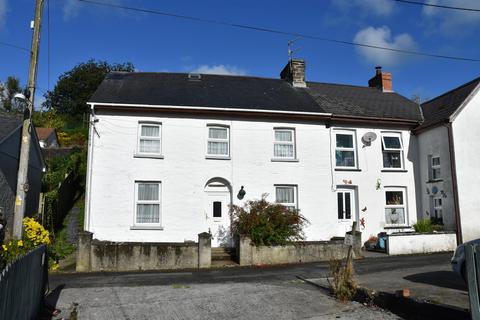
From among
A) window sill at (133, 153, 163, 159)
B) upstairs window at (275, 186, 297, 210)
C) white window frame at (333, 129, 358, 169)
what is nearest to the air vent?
window sill at (133, 153, 163, 159)

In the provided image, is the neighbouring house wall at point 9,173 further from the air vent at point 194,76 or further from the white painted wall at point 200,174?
the air vent at point 194,76

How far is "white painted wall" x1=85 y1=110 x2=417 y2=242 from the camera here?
15586 millimetres

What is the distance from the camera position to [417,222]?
57.9 ft

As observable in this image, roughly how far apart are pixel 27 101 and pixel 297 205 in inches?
428

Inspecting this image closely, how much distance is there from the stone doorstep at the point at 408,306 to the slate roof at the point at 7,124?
572 inches

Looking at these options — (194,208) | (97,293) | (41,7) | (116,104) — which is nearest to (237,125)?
(194,208)

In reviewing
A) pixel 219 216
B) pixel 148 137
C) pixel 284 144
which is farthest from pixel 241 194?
pixel 148 137

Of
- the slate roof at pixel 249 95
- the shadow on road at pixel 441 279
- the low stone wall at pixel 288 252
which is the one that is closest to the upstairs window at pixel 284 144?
the slate roof at pixel 249 95

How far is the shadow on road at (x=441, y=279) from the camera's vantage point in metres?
8.60

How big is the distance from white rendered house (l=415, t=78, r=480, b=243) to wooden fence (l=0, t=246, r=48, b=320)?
1550cm

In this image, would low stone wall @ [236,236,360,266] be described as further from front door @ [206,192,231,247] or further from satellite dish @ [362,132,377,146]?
satellite dish @ [362,132,377,146]

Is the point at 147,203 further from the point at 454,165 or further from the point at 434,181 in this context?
the point at 454,165

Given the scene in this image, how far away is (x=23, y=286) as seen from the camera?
5.72 meters

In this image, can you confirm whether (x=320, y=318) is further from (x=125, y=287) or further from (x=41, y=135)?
(x=41, y=135)
